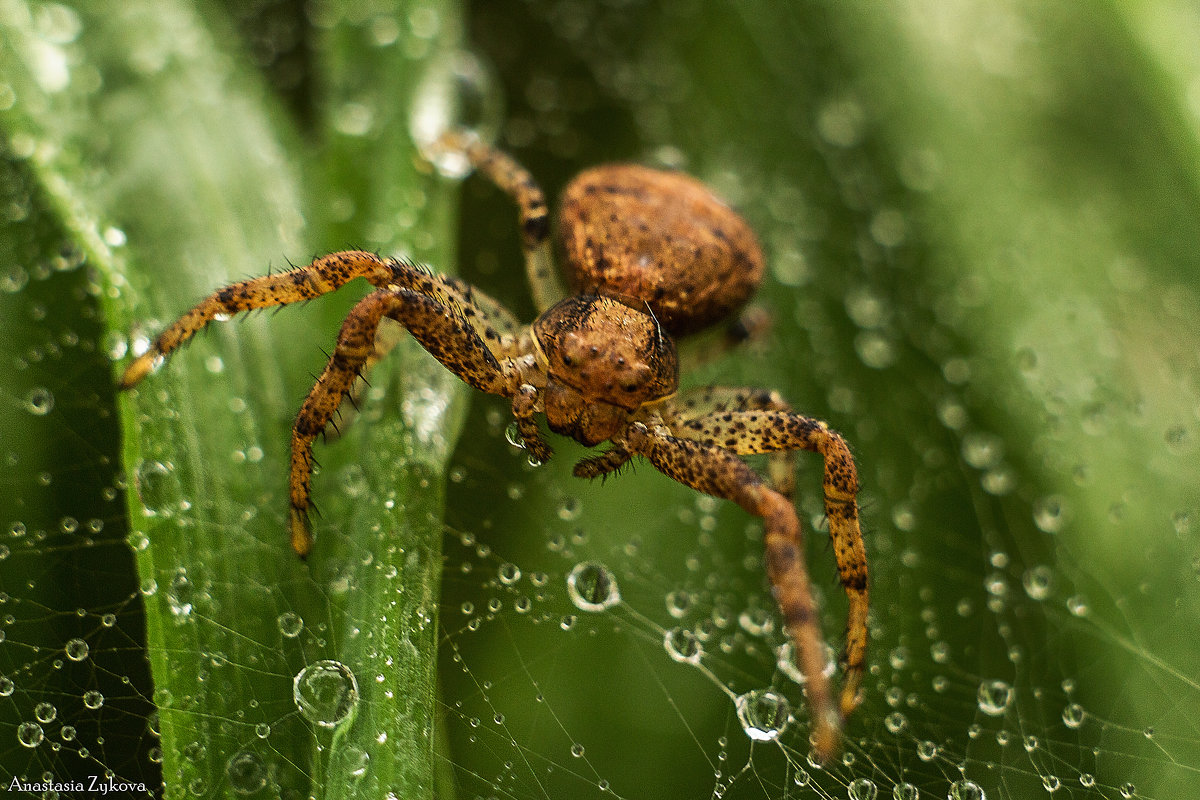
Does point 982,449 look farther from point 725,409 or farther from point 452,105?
point 452,105

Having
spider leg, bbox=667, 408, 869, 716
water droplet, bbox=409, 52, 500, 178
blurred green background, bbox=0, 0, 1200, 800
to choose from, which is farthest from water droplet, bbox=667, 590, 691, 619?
water droplet, bbox=409, 52, 500, 178

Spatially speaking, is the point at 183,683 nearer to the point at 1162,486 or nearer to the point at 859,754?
the point at 859,754

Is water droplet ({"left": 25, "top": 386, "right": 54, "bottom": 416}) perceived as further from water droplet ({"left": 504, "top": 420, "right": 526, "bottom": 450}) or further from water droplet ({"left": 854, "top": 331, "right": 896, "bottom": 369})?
water droplet ({"left": 854, "top": 331, "right": 896, "bottom": 369})

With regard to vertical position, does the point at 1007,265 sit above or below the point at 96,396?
above

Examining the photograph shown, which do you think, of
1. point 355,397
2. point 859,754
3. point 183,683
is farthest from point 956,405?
point 183,683

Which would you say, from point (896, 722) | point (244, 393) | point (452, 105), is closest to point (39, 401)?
point (244, 393)
